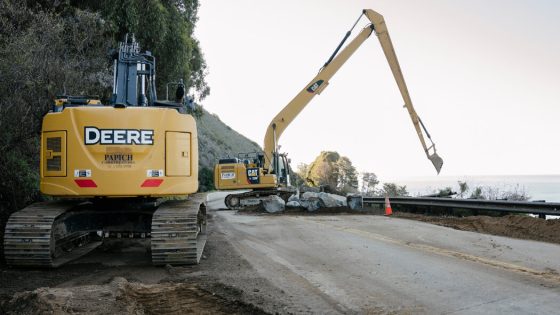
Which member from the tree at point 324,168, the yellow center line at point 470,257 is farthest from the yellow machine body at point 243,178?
the tree at point 324,168

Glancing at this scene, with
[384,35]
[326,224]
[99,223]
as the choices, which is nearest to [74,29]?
[99,223]

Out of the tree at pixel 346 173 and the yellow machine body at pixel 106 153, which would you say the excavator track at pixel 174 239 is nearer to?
the yellow machine body at pixel 106 153

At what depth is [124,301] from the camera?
5051 millimetres

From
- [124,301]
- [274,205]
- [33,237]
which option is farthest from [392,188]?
[124,301]

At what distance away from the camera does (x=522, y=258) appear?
791cm

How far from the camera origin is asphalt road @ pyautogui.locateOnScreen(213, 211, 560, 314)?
209 inches

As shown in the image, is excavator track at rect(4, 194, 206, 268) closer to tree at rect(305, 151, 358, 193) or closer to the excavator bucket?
the excavator bucket

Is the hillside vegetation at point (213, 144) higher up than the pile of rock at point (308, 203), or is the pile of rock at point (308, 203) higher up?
the hillside vegetation at point (213, 144)

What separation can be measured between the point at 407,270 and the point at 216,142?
70990 millimetres

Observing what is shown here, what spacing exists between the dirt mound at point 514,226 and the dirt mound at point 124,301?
308 inches

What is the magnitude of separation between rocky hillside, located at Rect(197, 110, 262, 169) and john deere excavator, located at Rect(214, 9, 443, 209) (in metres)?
35.6

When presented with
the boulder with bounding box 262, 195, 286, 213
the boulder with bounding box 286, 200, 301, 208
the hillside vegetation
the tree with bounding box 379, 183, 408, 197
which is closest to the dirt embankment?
the boulder with bounding box 262, 195, 286, 213

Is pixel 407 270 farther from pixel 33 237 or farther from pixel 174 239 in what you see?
pixel 33 237

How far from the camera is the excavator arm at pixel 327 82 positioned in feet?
72.1
